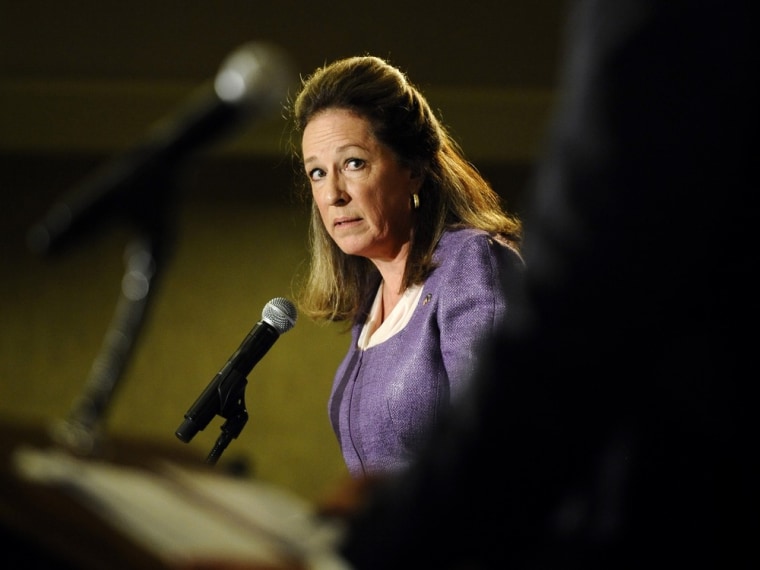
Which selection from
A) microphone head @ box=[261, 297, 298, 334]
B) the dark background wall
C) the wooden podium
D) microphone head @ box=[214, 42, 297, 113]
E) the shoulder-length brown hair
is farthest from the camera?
the dark background wall

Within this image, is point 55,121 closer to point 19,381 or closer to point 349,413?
point 19,381

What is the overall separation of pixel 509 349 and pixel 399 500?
0.42 feet

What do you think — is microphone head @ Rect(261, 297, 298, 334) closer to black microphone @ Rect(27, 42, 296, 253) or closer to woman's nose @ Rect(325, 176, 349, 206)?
woman's nose @ Rect(325, 176, 349, 206)

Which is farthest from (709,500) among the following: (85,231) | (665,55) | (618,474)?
(85,231)

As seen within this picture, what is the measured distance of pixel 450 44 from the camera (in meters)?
5.29

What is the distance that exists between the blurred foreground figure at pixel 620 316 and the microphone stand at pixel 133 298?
231mm

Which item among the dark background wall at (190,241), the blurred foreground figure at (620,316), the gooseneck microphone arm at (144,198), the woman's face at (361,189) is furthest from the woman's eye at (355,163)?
the dark background wall at (190,241)

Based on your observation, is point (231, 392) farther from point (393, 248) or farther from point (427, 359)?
point (393, 248)

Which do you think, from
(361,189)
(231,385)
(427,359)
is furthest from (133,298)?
(361,189)

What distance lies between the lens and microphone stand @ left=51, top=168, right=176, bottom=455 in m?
0.80

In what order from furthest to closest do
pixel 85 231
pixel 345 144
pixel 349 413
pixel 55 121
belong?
1. pixel 55 121
2. pixel 345 144
3. pixel 349 413
4. pixel 85 231

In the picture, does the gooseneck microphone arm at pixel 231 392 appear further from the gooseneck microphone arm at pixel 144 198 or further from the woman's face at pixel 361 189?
the gooseneck microphone arm at pixel 144 198

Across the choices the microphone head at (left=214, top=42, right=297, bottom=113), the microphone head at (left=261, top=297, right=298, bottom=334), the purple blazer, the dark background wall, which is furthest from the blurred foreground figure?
the dark background wall

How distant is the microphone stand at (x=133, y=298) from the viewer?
80cm
